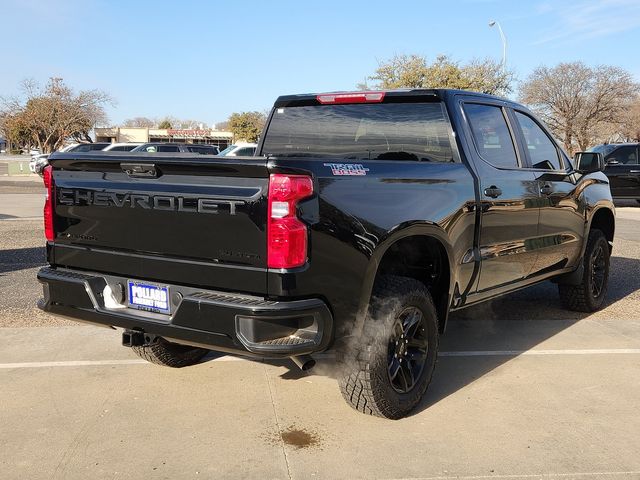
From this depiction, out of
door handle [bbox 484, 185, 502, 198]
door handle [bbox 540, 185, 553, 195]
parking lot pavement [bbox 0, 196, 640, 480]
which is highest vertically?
door handle [bbox 484, 185, 502, 198]

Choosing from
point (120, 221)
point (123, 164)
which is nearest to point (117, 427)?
point (120, 221)

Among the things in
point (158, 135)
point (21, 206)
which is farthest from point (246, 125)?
point (21, 206)

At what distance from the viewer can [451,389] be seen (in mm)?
4223

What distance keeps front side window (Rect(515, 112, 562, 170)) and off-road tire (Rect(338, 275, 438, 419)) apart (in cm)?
206

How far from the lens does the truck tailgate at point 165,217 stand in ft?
10.1

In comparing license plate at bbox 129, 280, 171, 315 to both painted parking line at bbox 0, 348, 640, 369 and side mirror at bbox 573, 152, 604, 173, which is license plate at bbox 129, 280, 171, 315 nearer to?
painted parking line at bbox 0, 348, 640, 369

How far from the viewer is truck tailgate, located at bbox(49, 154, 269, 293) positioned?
10.1 ft

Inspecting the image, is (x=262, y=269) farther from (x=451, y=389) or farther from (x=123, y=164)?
(x=451, y=389)

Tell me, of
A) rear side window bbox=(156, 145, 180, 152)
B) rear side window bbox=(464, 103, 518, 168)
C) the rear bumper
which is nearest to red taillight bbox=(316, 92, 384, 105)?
rear side window bbox=(464, 103, 518, 168)

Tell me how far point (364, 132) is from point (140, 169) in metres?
1.82

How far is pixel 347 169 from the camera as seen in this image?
3.30 meters

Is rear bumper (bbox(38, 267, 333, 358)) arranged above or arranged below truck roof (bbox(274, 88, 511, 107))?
below

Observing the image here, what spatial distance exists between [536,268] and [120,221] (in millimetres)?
3323

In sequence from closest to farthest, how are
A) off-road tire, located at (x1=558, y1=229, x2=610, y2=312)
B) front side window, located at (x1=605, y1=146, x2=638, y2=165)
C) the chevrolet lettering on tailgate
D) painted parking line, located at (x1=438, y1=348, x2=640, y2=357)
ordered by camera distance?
the chevrolet lettering on tailgate < painted parking line, located at (x1=438, y1=348, x2=640, y2=357) < off-road tire, located at (x1=558, y1=229, x2=610, y2=312) < front side window, located at (x1=605, y1=146, x2=638, y2=165)
